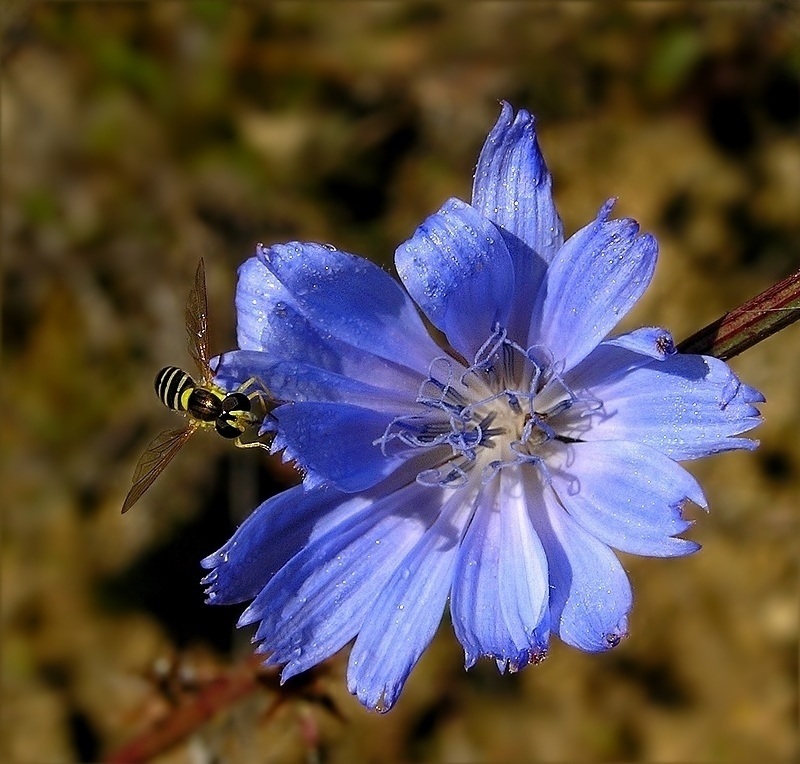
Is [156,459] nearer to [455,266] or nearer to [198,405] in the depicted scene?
[198,405]

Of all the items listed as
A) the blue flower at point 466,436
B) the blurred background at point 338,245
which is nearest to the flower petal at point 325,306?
the blue flower at point 466,436

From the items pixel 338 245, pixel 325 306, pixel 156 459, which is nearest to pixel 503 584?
pixel 325 306

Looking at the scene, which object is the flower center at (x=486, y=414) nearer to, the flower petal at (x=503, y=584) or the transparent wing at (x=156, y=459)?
the flower petal at (x=503, y=584)

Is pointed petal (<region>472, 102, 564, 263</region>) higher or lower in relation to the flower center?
higher

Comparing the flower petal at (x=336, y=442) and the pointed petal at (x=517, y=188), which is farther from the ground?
the pointed petal at (x=517, y=188)

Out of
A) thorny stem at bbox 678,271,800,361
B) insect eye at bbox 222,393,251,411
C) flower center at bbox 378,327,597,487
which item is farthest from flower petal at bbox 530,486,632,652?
insect eye at bbox 222,393,251,411

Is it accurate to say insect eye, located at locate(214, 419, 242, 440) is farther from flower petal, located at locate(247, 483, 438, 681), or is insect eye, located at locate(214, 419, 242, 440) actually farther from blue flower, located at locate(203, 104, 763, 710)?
flower petal, located at locate(247, 483, 438, 681)
